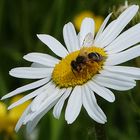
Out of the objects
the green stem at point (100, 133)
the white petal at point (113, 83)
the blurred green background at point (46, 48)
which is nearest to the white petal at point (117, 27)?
the white petal at point (113, 83)

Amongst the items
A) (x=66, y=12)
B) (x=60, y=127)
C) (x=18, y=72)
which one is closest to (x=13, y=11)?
(x=66, y=12)

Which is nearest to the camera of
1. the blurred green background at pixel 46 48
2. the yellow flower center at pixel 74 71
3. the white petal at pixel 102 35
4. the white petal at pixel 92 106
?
the white petal at pixel 92 106

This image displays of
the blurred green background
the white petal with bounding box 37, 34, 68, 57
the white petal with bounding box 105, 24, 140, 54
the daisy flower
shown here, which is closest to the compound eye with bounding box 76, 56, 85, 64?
the daisy flower

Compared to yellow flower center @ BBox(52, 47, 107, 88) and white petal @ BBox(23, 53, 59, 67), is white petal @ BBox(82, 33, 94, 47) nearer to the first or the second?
yellow flower center @ BBox(52, 47, 107, 88)

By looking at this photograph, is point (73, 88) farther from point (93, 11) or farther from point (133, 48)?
point (93, 11)

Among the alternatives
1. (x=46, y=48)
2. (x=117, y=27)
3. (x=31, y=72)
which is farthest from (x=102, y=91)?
(x=46, y=48)

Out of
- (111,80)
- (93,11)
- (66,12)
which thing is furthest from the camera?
(93,11)

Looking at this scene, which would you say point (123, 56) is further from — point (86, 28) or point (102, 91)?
point (86, 28)

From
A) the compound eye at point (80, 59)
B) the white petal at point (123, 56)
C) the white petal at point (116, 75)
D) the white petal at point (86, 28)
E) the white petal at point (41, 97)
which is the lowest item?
the white petal at point (116, 75)

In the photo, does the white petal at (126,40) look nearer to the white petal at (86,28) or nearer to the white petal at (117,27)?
the white petal at (117,27)
